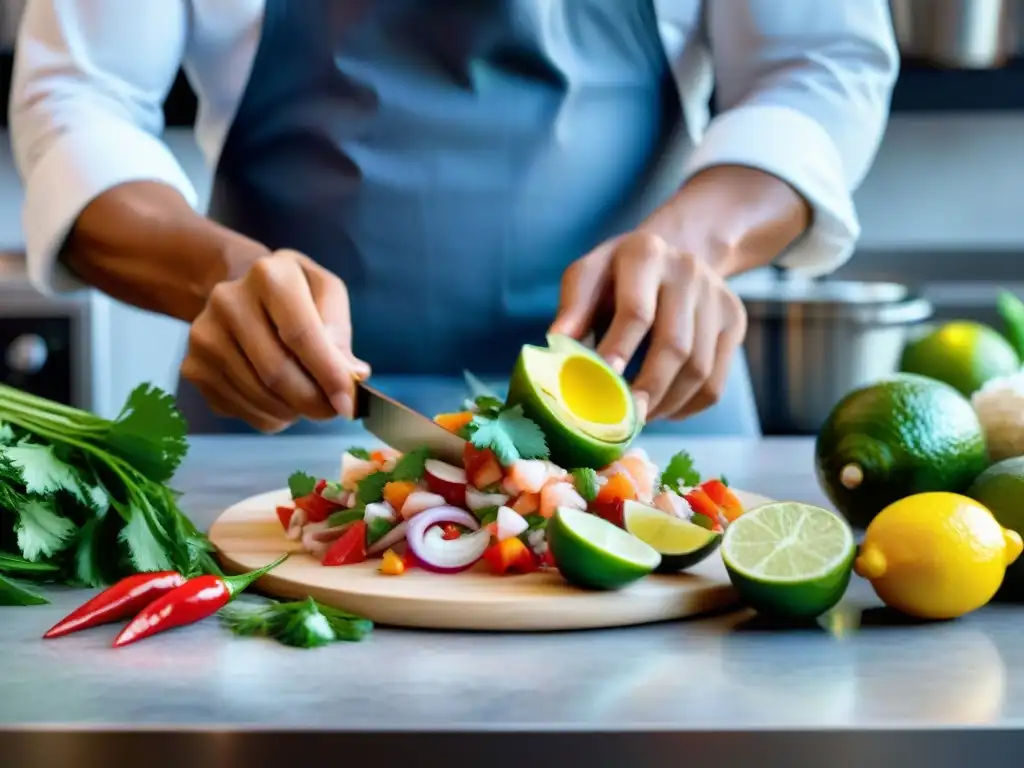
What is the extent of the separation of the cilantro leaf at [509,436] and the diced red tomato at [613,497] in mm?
54

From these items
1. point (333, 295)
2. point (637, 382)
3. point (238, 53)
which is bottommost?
point (637, 382)

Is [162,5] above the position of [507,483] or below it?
above

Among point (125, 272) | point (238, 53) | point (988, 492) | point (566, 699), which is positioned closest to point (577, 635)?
point (566, 699)

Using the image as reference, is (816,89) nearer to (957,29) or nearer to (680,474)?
(680,474)

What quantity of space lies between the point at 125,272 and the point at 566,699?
109 cm

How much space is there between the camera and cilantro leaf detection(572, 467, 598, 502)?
1.05m

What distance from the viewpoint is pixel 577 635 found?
3.03 feet

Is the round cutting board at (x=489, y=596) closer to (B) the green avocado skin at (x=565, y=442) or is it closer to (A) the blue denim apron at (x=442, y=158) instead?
(B) the green avocado skin at (x=565, y=442)

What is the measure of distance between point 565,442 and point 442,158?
32.7 inches

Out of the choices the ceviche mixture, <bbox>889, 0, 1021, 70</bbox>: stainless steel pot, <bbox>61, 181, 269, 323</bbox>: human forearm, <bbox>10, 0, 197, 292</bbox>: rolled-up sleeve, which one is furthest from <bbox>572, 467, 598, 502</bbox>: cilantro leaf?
<bbox>889, 0, 1021, 70</bbox>: stainless steel pot

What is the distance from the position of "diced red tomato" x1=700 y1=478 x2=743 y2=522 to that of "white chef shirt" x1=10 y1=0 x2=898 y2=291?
0.65 m

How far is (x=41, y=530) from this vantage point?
103cm

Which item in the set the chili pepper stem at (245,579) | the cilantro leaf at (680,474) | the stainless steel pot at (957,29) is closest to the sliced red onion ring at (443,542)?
the chili pepper stem at (245,579)

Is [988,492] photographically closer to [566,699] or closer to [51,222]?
[566,699]
